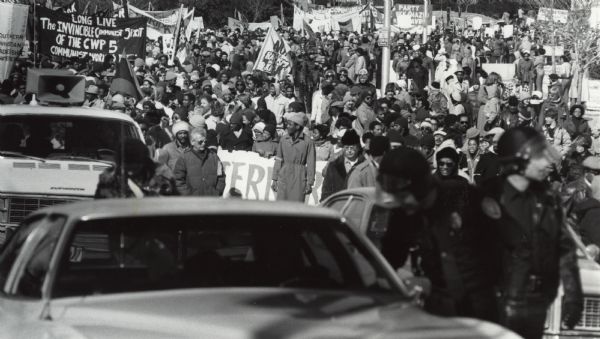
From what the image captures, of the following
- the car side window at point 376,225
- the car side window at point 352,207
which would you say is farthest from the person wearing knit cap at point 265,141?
the car side window at point 376,225

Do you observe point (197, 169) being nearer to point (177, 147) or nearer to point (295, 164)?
point (177, 147)

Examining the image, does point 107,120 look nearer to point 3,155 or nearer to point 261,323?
point 3,155

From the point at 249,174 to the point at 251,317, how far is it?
42.6 ft

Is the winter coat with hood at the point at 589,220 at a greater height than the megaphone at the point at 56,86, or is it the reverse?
the megaphone at the point at 56,86

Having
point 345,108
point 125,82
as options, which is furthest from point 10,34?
point 345,108

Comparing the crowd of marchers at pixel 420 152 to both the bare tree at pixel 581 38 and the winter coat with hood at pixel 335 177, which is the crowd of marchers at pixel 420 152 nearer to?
the winter coat with hood at pixel 335 177

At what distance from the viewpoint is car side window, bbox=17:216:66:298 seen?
21.2 ft

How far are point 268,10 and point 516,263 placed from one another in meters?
81.9

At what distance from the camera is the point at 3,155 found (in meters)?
14.7

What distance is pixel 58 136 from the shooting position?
48.8 feet

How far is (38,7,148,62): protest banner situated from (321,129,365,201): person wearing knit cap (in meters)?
10.1

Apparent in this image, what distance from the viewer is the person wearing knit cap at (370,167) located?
13.4m

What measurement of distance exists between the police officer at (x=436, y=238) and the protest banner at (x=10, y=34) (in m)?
16.9

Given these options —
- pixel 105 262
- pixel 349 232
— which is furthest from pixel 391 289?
pixel 105 262
